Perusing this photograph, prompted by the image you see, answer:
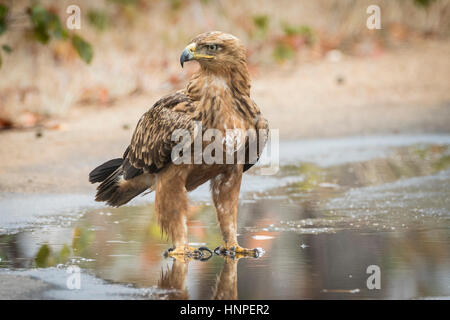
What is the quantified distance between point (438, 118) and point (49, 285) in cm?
848

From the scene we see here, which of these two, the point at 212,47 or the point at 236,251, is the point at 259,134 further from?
the point at 236,251

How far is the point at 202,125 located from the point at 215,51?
49 cm

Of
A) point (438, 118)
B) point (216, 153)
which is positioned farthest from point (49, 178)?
point (438, 118)

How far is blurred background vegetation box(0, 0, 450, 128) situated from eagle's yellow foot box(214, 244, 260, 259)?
21.8 feet

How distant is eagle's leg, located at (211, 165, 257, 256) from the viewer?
227 inches

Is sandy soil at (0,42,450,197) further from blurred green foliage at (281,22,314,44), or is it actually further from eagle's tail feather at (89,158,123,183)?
eagle's tail feather at (89,158,123,183)

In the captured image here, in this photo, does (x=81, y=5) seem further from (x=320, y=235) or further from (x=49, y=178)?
(x=320, y=235)

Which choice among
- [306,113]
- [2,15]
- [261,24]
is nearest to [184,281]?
[2,15]

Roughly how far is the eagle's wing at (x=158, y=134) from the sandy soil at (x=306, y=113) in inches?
91.0

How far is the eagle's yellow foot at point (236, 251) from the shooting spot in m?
5.76

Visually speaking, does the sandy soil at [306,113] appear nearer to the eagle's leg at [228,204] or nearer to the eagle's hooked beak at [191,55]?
the eagle's leg at [228,204]
